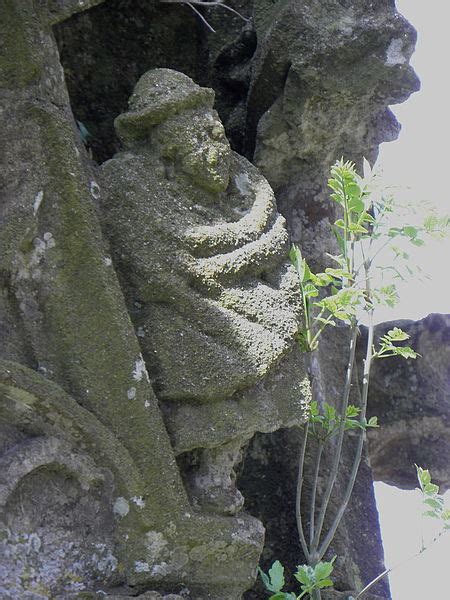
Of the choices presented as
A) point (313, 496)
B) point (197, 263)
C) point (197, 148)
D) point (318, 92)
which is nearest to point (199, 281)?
point (197, 263)

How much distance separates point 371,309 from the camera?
3.44 metres

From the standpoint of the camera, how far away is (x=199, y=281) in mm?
3135

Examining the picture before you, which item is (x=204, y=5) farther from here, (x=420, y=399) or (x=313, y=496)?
(x=313, y=496)

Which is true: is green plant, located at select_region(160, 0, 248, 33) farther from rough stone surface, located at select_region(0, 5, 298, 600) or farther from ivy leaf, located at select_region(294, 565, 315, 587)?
ivy leaf, located at select_region(294, 565, 315, 587)

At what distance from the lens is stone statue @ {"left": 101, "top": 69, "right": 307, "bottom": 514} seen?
10.1 feet

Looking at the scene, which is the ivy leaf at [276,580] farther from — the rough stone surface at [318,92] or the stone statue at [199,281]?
the rough stone surface at [318,92]

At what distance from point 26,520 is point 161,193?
857 mm

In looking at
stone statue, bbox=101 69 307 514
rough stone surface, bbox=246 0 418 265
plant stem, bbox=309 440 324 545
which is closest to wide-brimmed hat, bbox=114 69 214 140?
stone statue, bbox=101 69 307 514

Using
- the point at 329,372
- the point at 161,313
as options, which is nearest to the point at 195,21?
the point at 329,372

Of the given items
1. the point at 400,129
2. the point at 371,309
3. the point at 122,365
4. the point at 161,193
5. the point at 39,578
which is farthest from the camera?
the point at 400,129

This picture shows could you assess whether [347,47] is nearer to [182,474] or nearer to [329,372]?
[329,372]

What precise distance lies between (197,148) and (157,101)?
0.15 m

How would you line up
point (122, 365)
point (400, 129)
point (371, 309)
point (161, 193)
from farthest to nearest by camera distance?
point (400, 129) → point (371, 309) → point (161, 193) → point (122, 365)

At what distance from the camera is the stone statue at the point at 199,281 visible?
10.1ft
